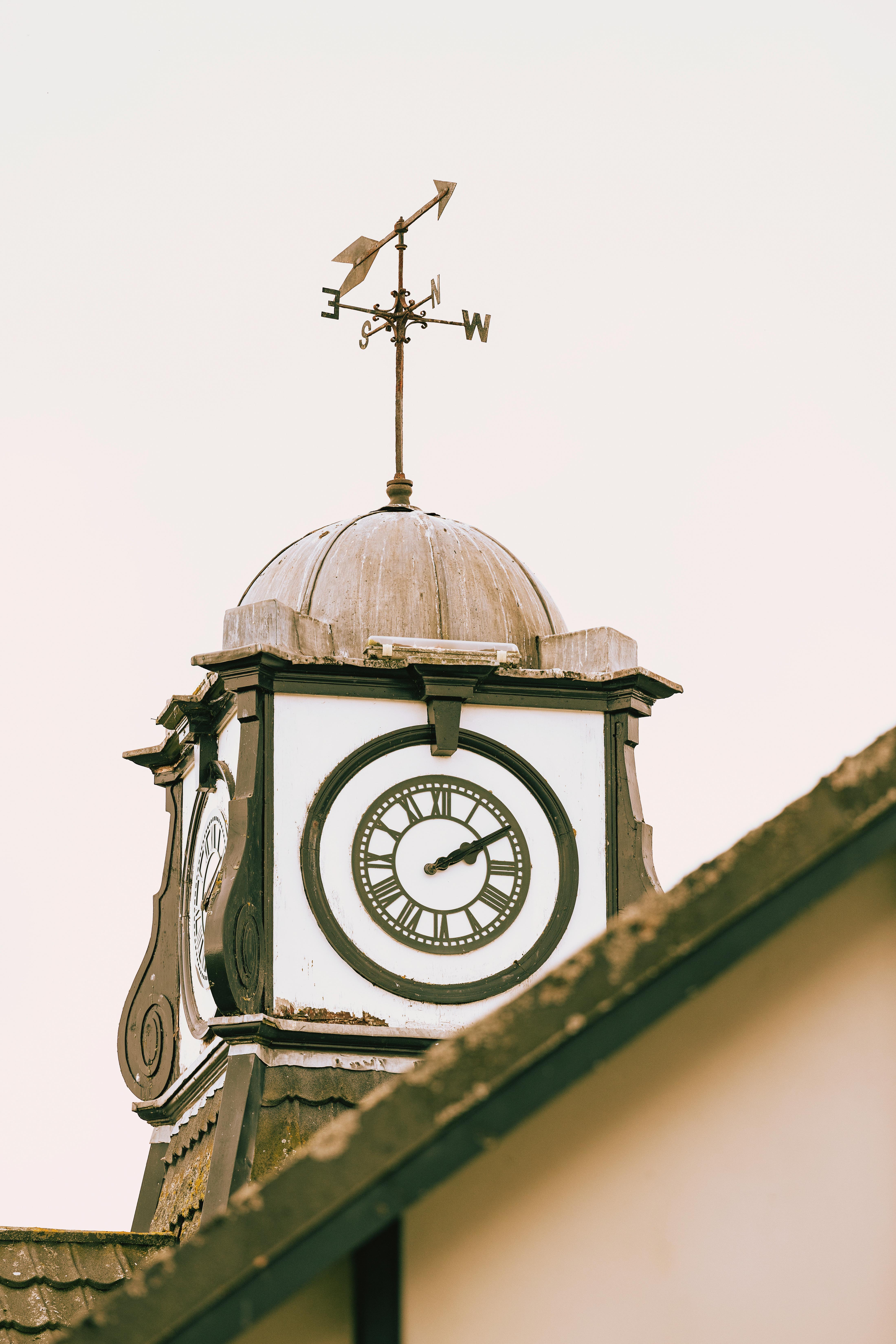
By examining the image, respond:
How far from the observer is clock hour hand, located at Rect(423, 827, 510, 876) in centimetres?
1071

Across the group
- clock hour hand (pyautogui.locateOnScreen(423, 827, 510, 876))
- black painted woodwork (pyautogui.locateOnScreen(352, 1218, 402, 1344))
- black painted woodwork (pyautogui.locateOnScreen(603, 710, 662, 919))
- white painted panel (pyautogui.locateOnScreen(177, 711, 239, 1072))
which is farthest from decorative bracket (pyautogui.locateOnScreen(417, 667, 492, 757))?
black painted woodwork (pyautogui.locateOnScreen(352, 1218, 402, 1344))

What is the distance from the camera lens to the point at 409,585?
11.4m

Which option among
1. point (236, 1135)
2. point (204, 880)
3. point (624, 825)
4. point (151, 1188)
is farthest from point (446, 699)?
point (151, 1188)

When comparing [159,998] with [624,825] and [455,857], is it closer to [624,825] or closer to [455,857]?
[455,857]

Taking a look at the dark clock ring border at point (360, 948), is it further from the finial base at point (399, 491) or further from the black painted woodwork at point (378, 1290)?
the black painted woodwork at point (378, 1290)

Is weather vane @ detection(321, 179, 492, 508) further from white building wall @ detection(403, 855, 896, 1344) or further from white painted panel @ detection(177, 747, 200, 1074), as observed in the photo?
white building wall @ detection(403, 855, 896, 1344)

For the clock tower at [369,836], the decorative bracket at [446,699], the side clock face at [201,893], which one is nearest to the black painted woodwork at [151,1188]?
the clock tower at [369,836]

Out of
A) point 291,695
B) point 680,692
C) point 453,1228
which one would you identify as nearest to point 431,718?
point 291,695

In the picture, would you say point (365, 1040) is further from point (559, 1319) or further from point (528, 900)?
point (559, 1319)

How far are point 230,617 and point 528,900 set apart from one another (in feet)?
6.88

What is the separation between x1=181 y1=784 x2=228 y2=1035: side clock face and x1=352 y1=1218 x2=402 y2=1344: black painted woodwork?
7.19 metres

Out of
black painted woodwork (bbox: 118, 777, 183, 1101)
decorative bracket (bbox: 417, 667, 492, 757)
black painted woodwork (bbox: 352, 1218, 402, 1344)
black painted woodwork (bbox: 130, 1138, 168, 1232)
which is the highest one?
decorative bracket (bbox: 417, 667, 492, 757)

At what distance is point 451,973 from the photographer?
1062 centimetres

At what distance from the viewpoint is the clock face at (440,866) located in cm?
1064
